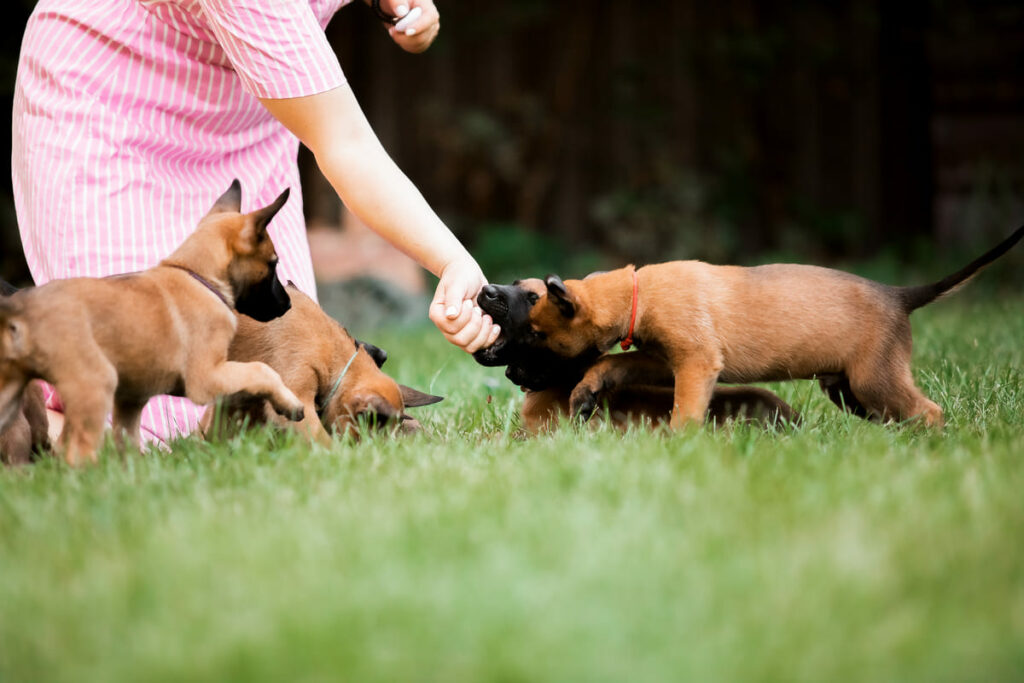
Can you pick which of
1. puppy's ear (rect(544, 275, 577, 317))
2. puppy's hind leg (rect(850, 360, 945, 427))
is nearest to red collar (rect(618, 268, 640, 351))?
puppy's ear (rect(544, 275, 577, 317))

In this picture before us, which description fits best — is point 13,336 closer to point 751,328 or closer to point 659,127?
point 751,328

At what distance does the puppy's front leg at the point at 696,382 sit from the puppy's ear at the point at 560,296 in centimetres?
38

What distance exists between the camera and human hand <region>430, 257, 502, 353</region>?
9.46 ft

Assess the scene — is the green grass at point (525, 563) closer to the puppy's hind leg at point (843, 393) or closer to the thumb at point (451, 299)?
the thumb at point (451, 299)

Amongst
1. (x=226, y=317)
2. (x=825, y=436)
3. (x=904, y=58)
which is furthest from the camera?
(x=904, y=58)

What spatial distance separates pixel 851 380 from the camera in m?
3.10

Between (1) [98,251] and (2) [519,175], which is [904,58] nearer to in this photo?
(2) [519,175]

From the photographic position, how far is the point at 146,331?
248 centimetres

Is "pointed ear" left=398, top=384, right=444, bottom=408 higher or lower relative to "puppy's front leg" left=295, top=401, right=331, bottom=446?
lower

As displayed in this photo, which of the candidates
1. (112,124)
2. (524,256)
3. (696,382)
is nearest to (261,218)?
(112,124)

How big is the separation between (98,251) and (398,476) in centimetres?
158

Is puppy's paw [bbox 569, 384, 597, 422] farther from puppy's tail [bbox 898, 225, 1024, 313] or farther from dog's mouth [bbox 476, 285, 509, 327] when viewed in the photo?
puppy's tail [bbox 898, 225, 1024, 313]

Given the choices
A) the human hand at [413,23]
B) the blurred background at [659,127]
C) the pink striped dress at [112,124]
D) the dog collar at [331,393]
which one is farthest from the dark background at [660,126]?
the dog collar at [331,393]

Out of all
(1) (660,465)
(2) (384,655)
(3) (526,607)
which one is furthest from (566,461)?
(2) (384,655)
